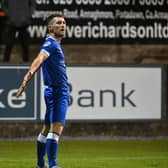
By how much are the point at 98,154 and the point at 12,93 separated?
2.42m

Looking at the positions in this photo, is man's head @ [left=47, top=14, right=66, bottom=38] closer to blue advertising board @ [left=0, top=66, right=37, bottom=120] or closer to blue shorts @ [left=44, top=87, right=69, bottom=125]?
blue shorts @ [left=44, top=87, right=69, bottom=125]

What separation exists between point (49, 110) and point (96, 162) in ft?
5.99

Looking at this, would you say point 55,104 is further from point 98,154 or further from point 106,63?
point 106,63

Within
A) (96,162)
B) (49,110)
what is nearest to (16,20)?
(96,162)

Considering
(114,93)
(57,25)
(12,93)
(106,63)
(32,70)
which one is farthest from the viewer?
(106,63)

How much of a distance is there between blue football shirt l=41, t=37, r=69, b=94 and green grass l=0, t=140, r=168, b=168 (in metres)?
1.49

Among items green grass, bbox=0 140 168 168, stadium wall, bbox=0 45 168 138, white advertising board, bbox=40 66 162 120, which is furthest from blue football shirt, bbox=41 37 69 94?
stadium wall, bbox=0 45 168 138

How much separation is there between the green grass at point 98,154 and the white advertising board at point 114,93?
0.50 m

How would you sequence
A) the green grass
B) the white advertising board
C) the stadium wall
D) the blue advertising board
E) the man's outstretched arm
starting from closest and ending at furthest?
the man's outstretched arm < the green grass < the blue advertising board < the white advertising board < the stadium wall

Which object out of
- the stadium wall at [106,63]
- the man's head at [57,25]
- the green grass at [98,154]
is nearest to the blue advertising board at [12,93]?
the stadium wall at [106,63]

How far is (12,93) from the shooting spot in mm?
14320

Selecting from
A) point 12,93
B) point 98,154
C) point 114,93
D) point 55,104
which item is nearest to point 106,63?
point 114,93

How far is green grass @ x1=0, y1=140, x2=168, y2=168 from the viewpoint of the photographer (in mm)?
10961

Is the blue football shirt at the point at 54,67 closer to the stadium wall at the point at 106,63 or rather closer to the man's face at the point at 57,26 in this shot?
the man's face at the point at 57,26
